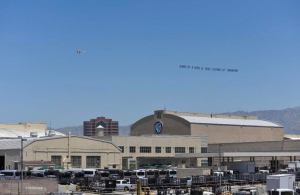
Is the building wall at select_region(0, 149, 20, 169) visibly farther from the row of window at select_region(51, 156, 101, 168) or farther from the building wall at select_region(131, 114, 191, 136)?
the building wall at select_region(131, 114, 191, 136)

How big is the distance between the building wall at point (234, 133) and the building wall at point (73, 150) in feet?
115

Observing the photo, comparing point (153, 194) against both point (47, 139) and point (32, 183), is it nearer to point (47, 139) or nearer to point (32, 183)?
point (32, 183)

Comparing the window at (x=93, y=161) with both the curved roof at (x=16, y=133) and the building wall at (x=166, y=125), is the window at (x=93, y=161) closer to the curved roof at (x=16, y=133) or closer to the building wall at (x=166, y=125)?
the curved roof at (x=16, y=133)

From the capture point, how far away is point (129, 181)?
67625mm

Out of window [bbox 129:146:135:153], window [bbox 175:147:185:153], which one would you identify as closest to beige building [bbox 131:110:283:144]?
window [bbox 175:147:185:153]

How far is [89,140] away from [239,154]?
25626mm

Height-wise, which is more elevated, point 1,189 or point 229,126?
point 229,126

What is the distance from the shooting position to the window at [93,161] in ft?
336

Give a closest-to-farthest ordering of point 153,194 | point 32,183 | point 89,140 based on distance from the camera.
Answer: point 32,183
point 153,194
point 89,140

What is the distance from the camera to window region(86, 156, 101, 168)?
102562 millimetres

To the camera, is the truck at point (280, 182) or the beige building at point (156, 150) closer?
→ the truck at point (280, 182)

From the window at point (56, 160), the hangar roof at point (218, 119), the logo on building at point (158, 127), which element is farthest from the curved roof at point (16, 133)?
the hangar roof at point (218, 119)

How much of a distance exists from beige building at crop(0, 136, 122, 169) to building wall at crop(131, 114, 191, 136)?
1361 inches

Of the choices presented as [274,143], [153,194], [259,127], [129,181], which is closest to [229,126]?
[259,127]
